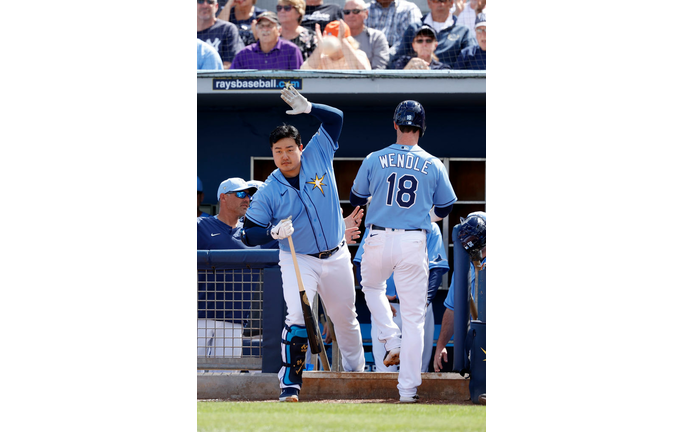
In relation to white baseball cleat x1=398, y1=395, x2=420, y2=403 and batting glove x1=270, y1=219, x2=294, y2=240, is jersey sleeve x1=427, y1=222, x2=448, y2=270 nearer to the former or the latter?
white baseball cleat x1=398, y1=395, x2=420, y2=403

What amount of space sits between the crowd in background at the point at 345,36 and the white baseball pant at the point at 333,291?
8.64ft

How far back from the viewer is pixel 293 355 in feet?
12.0

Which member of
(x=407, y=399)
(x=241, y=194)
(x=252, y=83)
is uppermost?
(x=252, y=83)

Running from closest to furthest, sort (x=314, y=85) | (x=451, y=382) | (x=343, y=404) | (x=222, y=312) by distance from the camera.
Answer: (x=343, y=404)
(x=451, y=382)
(x=222, y=312)
(x=314, y=85)

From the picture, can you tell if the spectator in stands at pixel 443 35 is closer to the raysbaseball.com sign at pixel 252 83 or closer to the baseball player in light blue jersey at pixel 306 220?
the raysbaseball.com sign at pixel 252 83

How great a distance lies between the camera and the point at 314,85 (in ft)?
19.0

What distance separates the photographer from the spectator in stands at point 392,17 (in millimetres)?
6730

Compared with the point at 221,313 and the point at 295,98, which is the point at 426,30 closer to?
the point at 295,98

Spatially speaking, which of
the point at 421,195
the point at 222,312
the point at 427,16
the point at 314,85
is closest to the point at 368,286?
the point at 421,195

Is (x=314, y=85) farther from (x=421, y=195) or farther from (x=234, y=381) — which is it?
(x=234, y=381)

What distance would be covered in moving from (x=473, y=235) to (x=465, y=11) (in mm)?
3422

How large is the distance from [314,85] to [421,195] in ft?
7.37

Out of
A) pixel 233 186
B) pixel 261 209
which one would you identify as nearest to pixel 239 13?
pixel 233 186

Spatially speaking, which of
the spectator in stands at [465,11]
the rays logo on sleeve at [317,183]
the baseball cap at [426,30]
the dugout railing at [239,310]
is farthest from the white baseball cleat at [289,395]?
the spectator in stands at [465,11]
